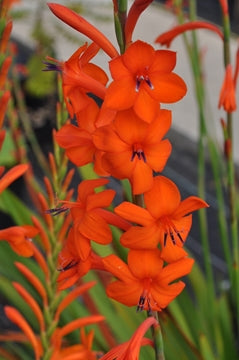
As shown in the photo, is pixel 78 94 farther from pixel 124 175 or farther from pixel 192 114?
Result: pixel 192 114

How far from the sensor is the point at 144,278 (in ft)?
1.82

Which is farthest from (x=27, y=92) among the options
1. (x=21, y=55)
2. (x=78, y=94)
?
(x=78, y=94)

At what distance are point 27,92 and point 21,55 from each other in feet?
1.76

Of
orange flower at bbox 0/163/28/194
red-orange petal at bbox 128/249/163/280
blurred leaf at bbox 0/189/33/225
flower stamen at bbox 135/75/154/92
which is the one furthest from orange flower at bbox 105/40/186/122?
blurred leaf at bbox 0/189/33/225

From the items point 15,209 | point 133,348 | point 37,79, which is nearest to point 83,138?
point 133,348

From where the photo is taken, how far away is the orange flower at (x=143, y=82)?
50cm

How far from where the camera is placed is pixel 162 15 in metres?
4.32

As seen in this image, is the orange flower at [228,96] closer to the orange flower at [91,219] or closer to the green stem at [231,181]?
the green stem at [231,181]

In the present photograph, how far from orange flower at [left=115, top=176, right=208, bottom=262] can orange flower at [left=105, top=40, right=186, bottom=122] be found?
0.21 ft

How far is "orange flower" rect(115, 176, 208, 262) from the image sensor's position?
0.53 meters

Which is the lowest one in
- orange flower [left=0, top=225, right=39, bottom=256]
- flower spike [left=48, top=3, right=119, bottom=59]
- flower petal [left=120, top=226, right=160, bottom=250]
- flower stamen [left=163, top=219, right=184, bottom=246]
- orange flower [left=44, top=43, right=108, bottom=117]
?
orange flower [left=0, top=225, right=39, bottom=256]

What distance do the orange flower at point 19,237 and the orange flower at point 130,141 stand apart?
0.21 meters

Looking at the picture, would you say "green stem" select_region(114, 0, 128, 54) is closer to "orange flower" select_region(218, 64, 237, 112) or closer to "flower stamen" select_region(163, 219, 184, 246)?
"flower stamen" select_region(163, 219, 184, 246)

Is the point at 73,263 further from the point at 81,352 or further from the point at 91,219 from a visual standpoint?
the point at 81,352
